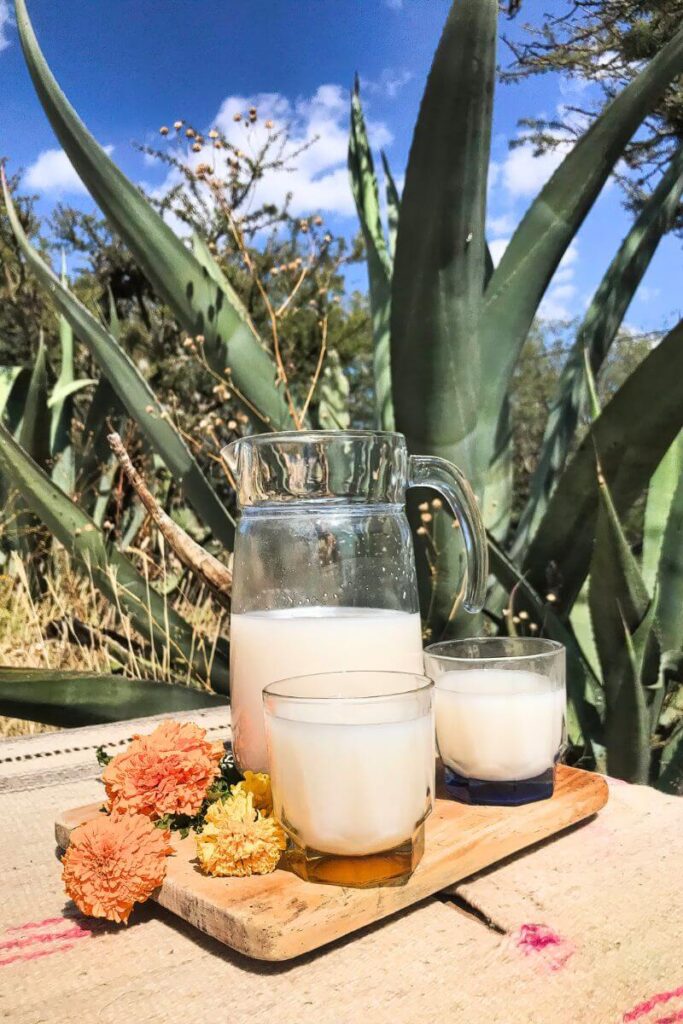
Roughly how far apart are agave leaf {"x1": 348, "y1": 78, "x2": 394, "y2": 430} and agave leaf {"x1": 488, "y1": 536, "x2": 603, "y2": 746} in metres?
0.37

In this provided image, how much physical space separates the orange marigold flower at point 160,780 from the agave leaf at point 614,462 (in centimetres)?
65

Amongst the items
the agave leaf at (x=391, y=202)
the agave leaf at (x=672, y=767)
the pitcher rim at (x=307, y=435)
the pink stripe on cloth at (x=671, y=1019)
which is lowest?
the agave leaf at (x=672, y=767)

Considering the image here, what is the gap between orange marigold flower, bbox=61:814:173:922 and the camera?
509 mm

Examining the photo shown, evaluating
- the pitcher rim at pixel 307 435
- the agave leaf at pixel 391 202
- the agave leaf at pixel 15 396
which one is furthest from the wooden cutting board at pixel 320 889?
the agave leaf at pixel 15 396

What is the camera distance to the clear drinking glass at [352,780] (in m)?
0.51

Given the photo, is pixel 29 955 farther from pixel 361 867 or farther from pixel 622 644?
pixel 622 644

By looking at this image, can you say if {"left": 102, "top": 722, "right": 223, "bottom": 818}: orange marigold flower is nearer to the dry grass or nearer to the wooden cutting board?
the wooden cutting board

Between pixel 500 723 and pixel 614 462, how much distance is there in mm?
545

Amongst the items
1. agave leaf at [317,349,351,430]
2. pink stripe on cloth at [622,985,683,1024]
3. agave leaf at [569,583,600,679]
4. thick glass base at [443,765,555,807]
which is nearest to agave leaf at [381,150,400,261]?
agave leaf at [317,349,351,430]

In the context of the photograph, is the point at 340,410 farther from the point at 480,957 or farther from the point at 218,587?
the point at 480,957

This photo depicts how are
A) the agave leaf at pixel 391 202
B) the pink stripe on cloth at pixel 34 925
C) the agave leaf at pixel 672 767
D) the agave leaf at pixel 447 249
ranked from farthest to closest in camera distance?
the agave leaf at pixel 391 202, the agave leaf at pixel 672 767, the agave leaf at pixel 447 249, the pink stripe on cloth at pixel 34 925

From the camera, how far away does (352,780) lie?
51 centimetres

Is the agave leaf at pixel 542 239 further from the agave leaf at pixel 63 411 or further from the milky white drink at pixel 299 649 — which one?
the agave leaf at pixel 63 411

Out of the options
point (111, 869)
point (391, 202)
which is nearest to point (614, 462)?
point (111, 869)
